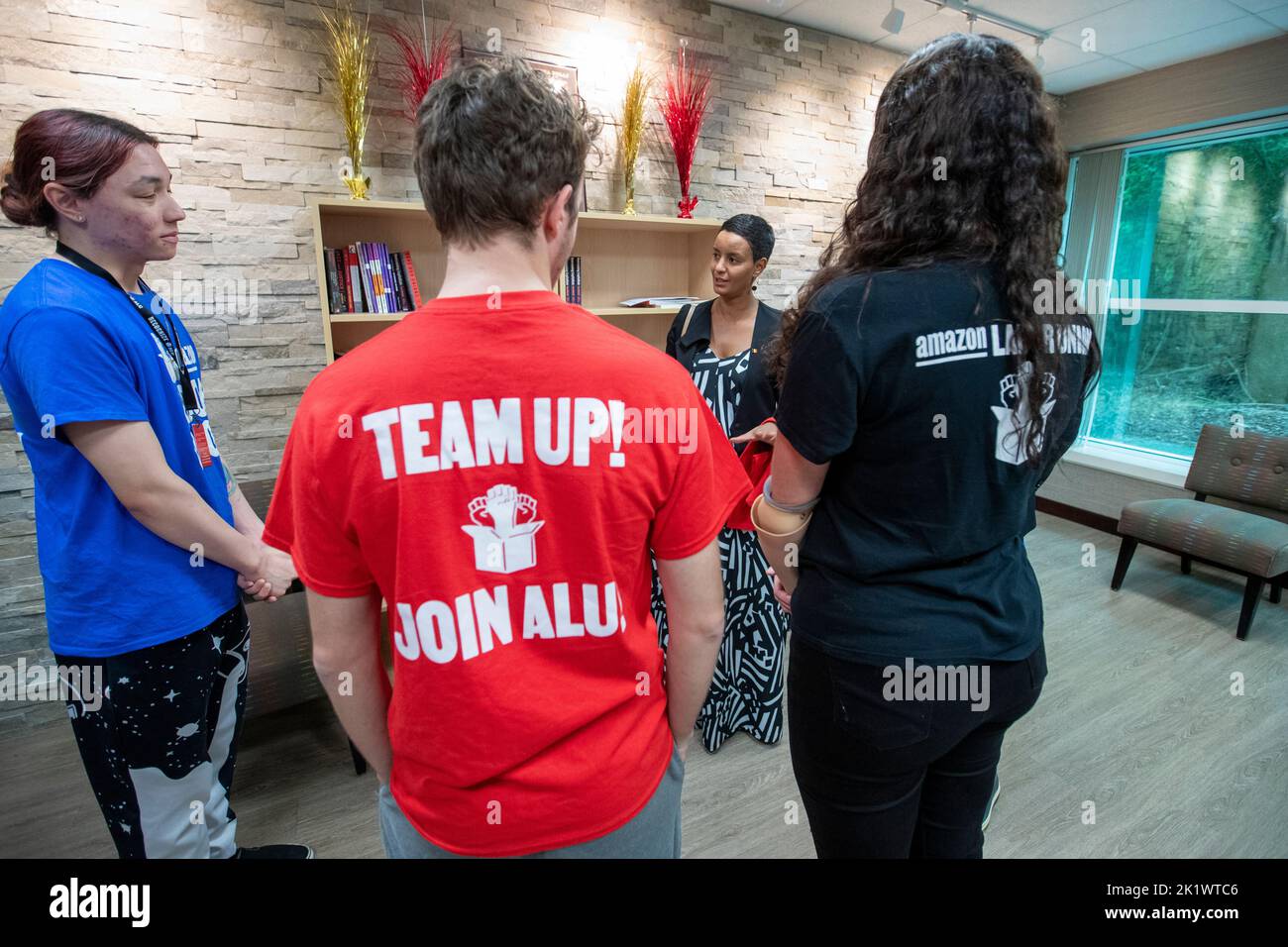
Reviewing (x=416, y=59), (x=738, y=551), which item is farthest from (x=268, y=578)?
(x=416, y=59)

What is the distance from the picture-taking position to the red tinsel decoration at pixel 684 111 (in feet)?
10.5

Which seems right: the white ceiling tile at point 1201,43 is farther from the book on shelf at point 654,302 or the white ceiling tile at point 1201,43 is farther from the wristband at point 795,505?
the wristband at point 795,505

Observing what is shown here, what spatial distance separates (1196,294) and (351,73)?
512cm

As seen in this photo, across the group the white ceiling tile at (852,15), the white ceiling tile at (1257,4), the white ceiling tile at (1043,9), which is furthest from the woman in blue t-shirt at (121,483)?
the white ceiling tile at (1257,4)

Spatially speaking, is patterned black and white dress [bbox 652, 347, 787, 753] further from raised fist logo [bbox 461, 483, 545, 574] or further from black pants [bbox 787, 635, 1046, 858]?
raised fist logo [bbox 461, 483, 545, 574]

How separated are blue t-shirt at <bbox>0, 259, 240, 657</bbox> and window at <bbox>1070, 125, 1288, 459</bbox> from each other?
17.9ft

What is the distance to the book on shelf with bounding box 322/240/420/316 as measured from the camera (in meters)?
2.54

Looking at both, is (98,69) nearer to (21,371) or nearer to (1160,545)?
(21,371)

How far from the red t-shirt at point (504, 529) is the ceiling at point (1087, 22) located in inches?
135

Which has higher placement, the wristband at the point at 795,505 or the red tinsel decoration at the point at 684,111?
the red tinsel decoration at the point at 684,111

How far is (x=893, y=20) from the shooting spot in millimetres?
3283

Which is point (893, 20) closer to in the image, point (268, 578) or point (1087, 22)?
point (1087, 22)

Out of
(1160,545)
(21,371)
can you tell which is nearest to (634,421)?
(21,371)
